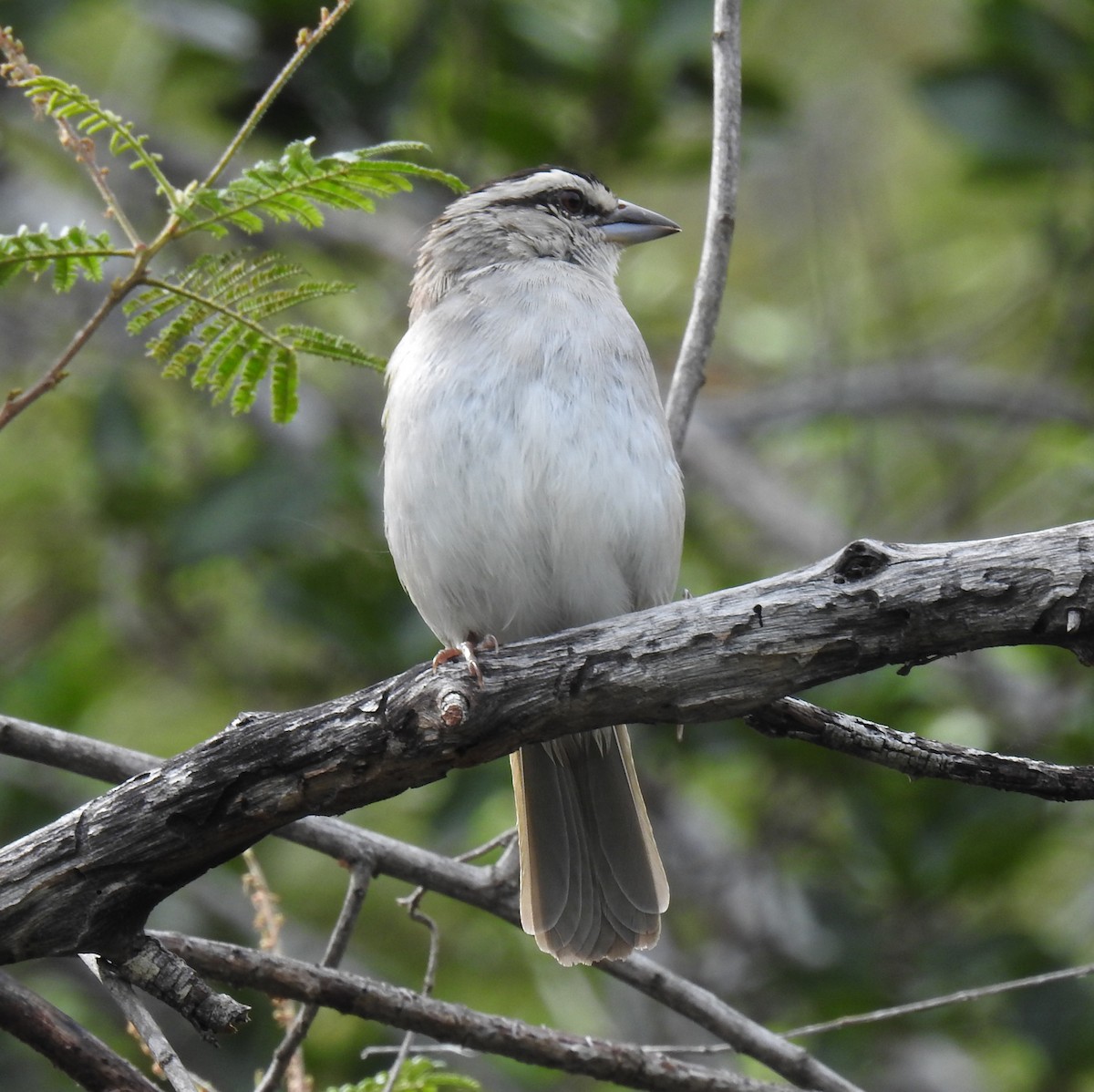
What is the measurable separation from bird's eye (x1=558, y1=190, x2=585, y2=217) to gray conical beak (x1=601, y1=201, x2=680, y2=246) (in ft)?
0.34

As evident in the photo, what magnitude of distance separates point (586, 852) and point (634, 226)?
2280 millimetres

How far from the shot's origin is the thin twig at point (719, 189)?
14.2 feet

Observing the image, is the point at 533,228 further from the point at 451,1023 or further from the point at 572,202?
the point at 451,1023

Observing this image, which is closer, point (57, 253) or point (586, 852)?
point (57, 253)

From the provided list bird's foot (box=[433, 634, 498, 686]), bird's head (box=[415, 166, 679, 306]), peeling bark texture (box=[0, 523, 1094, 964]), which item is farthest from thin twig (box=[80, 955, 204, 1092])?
bird's head (box=[415, 166, 679, 306])

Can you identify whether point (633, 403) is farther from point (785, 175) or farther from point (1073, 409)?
point (785, 175)

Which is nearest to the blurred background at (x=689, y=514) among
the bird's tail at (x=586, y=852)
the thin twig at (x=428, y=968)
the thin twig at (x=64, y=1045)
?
the bird's tail at (x=586, y=852)

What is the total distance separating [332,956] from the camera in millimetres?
3648

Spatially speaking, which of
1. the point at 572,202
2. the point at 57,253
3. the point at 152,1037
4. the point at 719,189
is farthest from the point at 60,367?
the point at 572,202

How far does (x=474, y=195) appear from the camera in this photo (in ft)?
17.9

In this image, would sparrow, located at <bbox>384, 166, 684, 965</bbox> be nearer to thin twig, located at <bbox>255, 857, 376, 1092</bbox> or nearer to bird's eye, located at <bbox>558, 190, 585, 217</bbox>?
thin twig, located at <bbox>255, 857, 376, 1092</bbox>

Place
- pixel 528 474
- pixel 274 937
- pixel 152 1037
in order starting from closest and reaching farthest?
pixel 152 1037 < pixel 274 937 < pixel 528 474

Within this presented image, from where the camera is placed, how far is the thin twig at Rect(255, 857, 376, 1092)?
3471 millimetres

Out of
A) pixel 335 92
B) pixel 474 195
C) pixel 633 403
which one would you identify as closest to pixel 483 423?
pixel 633 403
